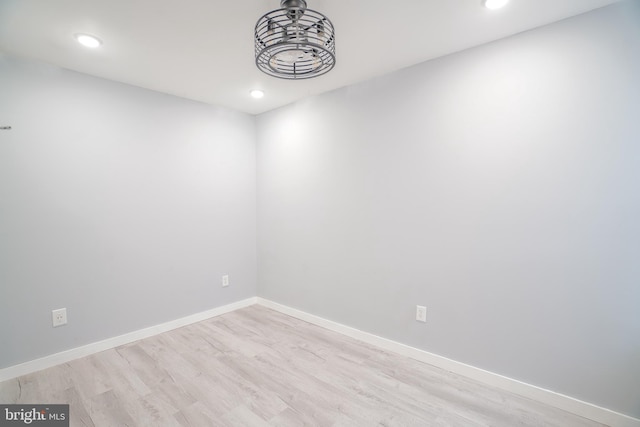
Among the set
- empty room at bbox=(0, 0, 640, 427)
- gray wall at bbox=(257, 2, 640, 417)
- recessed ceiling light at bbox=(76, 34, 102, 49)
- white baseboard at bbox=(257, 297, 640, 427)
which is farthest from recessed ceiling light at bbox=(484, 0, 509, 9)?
recessed ceiling light at bbox=(76, 34, 102, 49)

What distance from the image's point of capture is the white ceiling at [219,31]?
62.9 inches

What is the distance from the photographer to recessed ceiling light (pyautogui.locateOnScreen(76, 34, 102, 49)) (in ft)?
6.12

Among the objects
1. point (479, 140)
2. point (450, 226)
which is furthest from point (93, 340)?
point (479, 140)

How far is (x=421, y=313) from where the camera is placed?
2.31 metres

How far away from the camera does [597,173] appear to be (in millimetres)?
1650

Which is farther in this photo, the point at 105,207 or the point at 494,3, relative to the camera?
the point at 105,207

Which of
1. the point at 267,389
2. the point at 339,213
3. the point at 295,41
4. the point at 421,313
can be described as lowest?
the point at 267,389

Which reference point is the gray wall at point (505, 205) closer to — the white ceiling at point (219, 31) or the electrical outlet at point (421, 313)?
the electrical outlet at point (421, 313)

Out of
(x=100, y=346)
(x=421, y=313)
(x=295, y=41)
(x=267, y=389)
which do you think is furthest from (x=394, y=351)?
(x=100, y=346)

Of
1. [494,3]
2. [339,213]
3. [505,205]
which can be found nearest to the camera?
[494,3]

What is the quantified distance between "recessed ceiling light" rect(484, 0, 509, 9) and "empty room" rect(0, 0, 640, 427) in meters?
0.01

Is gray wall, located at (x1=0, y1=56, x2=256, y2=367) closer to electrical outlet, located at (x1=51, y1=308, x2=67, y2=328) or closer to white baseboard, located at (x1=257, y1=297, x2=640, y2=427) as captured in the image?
electrical outlet, located at (x1=51, y1=308, x2=67, y2=328)

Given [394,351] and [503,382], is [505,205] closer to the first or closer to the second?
[503,382]

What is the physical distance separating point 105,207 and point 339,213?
6.70ft
